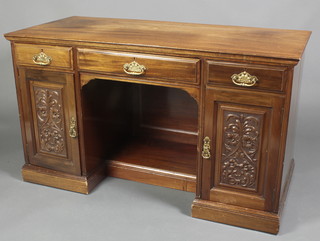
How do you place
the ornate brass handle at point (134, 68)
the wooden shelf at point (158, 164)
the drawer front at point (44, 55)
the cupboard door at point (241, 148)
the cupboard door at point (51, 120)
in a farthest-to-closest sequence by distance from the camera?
1. the wooden shelf at point (158, 164)
2. the cupboard door at point (51, 120)
3. the drawer front at point (44, 55)
4. the ornate brass handle at point (134, 68)
5. the cupboard door at point (241, 148)

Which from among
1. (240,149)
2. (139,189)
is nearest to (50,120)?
(139,189)

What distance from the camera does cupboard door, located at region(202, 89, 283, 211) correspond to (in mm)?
2459

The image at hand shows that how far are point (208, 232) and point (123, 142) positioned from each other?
104 centimetres

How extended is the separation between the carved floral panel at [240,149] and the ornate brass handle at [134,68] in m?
0.47

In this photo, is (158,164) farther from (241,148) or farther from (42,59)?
(42,59)

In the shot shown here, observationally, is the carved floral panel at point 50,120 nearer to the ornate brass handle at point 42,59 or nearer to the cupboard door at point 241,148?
the ornate brass handle at point 42,59

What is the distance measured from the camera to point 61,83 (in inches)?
111

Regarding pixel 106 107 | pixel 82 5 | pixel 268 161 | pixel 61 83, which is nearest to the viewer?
pixel 268 161

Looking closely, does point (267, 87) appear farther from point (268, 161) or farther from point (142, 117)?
point (142, 117)

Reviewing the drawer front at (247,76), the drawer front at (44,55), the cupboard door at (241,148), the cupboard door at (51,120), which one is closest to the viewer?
the drawer front at (247,76)

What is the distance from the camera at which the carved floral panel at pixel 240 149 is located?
2512mm

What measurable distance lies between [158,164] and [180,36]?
0.82 metres

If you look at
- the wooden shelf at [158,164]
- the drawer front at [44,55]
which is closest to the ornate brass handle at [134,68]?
the drawer front at [44,55]

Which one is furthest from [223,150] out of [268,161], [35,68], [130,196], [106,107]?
[35,68]
